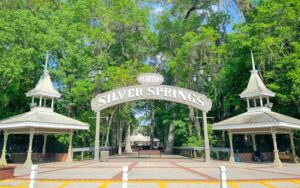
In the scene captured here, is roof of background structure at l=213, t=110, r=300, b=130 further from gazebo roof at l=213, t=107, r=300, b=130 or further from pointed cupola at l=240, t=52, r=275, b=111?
pointed cupola at l=240, t=52, r=275, b=111

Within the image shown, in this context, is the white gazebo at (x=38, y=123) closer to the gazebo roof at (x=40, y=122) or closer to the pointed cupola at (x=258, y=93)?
the gazebo roof at (x=40, y=122)

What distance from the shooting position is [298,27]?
2956cm

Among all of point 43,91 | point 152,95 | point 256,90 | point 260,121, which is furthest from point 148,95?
point 43,91

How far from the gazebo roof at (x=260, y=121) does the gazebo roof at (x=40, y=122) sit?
12543 mm

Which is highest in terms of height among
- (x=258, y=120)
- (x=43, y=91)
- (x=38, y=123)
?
(x=43, y=91)

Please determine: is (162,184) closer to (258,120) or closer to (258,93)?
(258,120)

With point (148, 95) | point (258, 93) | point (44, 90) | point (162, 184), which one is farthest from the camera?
point (44, 90)

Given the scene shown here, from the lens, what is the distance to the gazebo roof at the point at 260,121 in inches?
859

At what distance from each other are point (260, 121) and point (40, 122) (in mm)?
16485

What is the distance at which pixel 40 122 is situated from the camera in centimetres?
2267

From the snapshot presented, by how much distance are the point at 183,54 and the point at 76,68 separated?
41.0 feet

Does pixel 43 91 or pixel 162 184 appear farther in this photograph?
pixel 43 91

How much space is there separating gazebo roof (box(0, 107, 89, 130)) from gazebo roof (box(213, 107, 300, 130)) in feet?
41.2

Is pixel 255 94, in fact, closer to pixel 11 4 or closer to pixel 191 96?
pixel 191 96
